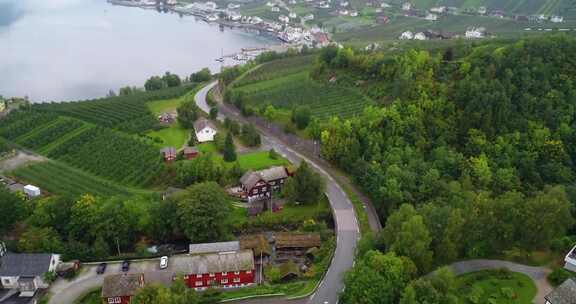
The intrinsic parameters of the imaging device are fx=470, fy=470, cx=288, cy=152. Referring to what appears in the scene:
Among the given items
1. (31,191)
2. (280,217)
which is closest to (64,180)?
(31,191)

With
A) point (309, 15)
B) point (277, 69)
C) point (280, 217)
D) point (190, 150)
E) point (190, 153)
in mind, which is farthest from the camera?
point (309, 15)

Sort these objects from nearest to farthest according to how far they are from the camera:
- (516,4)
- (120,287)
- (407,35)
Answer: (120,287)
(407,35)
(516,4)

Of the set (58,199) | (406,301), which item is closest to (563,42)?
(406,301)

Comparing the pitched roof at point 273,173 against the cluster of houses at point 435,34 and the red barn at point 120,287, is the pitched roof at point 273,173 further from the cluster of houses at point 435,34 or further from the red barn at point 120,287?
the cluster of houses at point 435,34

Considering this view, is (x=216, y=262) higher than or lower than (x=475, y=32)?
lower

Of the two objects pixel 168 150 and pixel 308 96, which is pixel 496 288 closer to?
pixel 168 150

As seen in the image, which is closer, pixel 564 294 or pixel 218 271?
pixel 564 294

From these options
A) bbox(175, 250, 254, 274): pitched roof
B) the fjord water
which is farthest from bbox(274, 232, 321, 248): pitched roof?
the fjord water

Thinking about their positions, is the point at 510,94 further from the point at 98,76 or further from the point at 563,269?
the point at 98,76

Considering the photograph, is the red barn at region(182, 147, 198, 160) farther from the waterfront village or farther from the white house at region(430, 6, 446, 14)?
the white house at region(430, 6, 446, 14)
